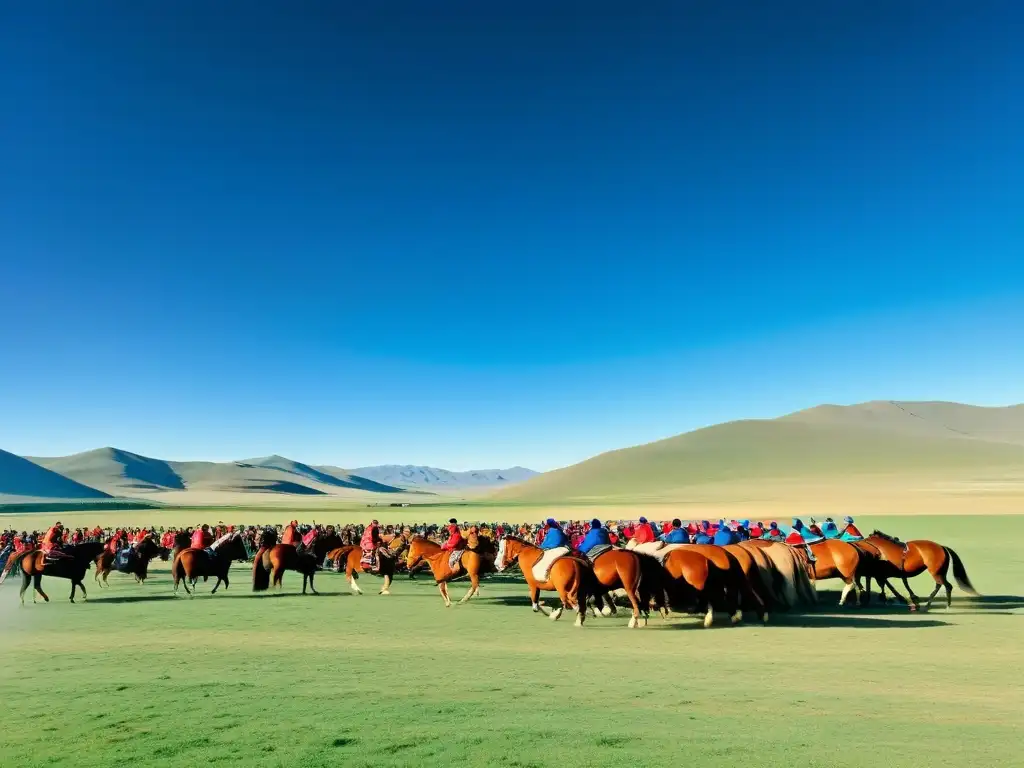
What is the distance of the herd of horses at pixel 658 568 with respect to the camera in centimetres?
1283

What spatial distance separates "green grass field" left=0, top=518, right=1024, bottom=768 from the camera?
5917mm

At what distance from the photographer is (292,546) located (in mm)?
17984

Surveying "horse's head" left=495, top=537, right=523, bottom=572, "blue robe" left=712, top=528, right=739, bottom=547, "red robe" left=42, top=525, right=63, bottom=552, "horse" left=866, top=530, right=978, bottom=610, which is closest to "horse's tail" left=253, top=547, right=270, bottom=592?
"red robe" left=42, top=525, right=63, bottom=552

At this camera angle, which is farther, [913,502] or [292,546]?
[913,502]

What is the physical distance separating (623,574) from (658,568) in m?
0.71

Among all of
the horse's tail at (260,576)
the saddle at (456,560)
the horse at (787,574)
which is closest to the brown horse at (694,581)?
the horse at (787,574)

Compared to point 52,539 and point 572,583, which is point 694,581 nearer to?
point 572,583

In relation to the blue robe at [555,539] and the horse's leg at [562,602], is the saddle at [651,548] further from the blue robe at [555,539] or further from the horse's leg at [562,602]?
the horse's leg at [562,602]

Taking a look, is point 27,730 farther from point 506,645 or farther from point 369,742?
point 506,645

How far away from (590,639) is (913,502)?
248 feet

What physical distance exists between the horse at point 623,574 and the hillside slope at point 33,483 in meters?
169

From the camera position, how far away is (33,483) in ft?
551

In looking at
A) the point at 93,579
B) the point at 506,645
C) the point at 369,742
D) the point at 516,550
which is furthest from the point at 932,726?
the point at 93,579

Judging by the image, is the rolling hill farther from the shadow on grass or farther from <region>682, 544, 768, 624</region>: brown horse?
<region>682, 544, 768, 624</region>: brown horse
